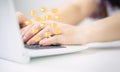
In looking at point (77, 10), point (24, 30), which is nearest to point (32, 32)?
point (24, 30)

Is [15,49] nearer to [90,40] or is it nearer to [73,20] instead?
[90,40]

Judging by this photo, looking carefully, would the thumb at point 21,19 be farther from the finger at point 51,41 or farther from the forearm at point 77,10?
the forearm at point 77,10

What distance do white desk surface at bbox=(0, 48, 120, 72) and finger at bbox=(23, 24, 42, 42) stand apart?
73 mm

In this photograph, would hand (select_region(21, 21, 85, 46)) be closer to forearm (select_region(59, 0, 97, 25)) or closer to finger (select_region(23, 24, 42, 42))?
finger (select_region(23, 24, 42, 42))

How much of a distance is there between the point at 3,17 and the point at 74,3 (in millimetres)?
475

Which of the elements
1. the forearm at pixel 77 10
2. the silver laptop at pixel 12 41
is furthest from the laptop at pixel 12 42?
the forearm at pixel 77 10

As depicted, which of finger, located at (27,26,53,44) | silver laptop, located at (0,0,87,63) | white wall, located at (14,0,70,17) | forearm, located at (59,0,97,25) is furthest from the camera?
forearm, located at (59,0,97,25)

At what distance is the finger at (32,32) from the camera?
1.94 ft

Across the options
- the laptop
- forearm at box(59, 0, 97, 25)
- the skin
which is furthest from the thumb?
forearm at box(59, 0, 97, 25)

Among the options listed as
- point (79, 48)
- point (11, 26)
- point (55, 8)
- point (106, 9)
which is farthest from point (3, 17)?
point (106, 9)

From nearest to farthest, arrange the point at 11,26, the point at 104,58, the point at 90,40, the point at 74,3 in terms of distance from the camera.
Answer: the point at 11,26, the point at 104,58, the point at 90,40, the point at 74,3

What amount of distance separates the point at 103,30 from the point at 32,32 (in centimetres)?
25

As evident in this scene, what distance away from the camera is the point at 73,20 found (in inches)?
36.8

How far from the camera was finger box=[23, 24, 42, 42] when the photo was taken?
23.3 inches
